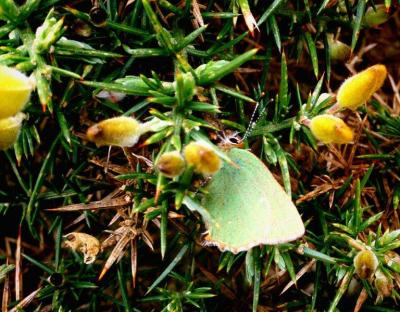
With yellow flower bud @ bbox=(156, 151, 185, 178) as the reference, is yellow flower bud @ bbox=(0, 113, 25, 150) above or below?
above

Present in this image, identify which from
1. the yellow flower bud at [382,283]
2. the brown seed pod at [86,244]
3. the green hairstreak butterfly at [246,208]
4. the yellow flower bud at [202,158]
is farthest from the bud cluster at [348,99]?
the brown seed pod at [86,244]

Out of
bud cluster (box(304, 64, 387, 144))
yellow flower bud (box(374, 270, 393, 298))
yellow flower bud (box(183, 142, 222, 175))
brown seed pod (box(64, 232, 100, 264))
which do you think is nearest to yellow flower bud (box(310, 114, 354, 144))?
bud cluster (box(304, 64, 387, 144))

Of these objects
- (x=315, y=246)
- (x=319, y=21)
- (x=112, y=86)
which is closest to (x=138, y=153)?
(x=112, y=86)

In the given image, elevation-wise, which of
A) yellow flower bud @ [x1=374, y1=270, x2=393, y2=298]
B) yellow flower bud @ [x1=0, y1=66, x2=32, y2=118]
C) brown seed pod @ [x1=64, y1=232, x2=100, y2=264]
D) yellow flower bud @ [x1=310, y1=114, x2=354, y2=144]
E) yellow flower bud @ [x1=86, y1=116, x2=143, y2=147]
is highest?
yellow flower bud @ [x1=0, y1=66, x2=32, y2=118]

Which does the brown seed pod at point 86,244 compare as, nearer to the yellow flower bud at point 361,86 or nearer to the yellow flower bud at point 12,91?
the yellow flower bud at point 12,91

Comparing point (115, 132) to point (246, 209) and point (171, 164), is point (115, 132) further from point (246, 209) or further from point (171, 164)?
point (246, 209)

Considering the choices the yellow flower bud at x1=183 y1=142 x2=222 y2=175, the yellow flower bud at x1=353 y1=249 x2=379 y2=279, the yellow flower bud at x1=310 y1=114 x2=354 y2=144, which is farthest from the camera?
the yellow flower bud at x1=353 y1=249 x2=379 y2=279

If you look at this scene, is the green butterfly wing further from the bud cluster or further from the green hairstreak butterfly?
the bud cluster

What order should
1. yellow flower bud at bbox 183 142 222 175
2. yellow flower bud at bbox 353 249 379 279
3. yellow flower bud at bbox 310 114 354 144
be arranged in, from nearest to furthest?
yellow flower bud at bbox 183 142 222 175 < yellow flower bud at bbox 310 114 354 144 < yellow flower bud at bbox 353 249 379 279

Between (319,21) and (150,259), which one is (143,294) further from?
(319,21)
